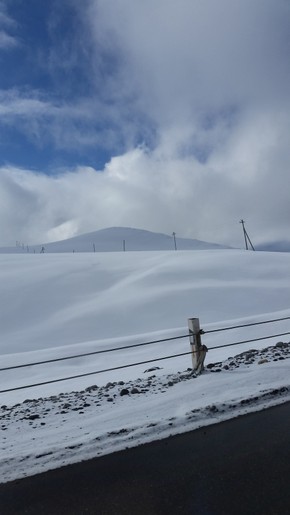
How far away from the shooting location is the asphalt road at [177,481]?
10.00ft

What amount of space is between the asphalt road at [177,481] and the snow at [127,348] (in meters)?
0.30

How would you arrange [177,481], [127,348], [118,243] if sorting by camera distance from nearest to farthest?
[177,481]
[127,348]
[118,243]

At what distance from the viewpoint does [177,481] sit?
3.42 m

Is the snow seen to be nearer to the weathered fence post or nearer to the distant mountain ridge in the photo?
the weathered fence post

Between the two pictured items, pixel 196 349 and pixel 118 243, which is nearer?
pixel 196 349

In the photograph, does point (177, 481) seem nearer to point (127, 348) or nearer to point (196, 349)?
point (196, 349)

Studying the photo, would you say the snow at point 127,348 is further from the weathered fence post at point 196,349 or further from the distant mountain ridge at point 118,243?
the distant mountain ridge at point 118,243

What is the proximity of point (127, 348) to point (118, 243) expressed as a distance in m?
144

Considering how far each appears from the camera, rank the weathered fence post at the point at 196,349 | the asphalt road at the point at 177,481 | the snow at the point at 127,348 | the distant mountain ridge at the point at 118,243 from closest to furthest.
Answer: the asphalt road at the point at 177,481 → the snow at the point at 127,348 → the weathered fence post at the point at 196,349 → the distant mountain ridge at the point at 118,243

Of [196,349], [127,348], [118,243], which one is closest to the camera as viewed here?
[196,349]

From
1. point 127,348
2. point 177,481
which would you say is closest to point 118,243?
point 127,348

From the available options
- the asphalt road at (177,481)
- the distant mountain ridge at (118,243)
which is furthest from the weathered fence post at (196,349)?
the distant mountain ridge at (118,243)

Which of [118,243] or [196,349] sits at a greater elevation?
[118,243]

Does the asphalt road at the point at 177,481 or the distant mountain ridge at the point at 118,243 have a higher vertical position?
the distant mountain ridge at the point at 118,243
